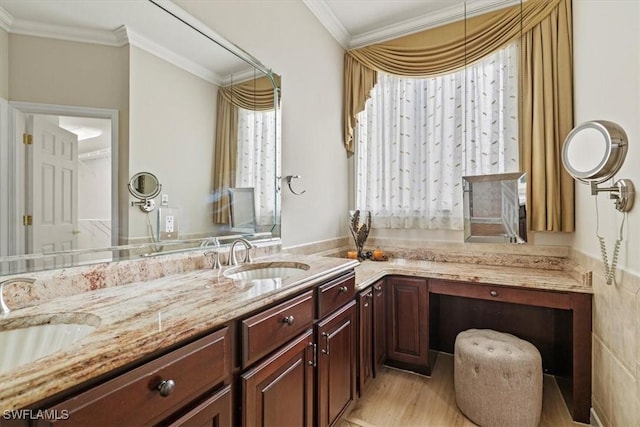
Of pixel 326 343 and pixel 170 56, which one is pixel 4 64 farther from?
pixel 326 343

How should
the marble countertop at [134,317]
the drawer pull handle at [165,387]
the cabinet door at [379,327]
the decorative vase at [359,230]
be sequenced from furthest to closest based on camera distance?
the decorative vase at [359,230] → the cabinet door at [379,327] → the drawer pull handle at [165,387] → the marble countertop at [134,317]

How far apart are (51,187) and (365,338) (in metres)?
1.73

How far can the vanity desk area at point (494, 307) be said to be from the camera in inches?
70.7

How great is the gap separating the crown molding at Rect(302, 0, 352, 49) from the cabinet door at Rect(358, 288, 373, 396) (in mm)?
2251

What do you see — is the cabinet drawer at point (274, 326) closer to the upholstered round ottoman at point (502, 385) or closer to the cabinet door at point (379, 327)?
the cabinet door at point (379, 327)

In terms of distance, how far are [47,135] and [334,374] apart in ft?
5.04

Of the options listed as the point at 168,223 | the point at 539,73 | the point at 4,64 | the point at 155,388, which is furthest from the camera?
the point at 539,73

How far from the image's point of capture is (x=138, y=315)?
838 millimetres

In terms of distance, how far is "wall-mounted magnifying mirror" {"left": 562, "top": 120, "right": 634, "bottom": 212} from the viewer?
1.34m

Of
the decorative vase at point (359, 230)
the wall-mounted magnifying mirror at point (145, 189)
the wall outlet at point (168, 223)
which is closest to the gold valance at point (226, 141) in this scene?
the wall outlet at point (168, 223)

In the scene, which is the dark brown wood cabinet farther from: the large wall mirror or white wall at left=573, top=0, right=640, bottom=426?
white wall at left=573, top=0, right=640, bottom=426

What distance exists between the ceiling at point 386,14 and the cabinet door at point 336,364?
239 cm

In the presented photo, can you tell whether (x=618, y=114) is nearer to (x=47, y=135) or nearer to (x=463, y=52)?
(x=463, y=52)

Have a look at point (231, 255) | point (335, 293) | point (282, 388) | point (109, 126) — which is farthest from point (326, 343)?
point (109, 126)
